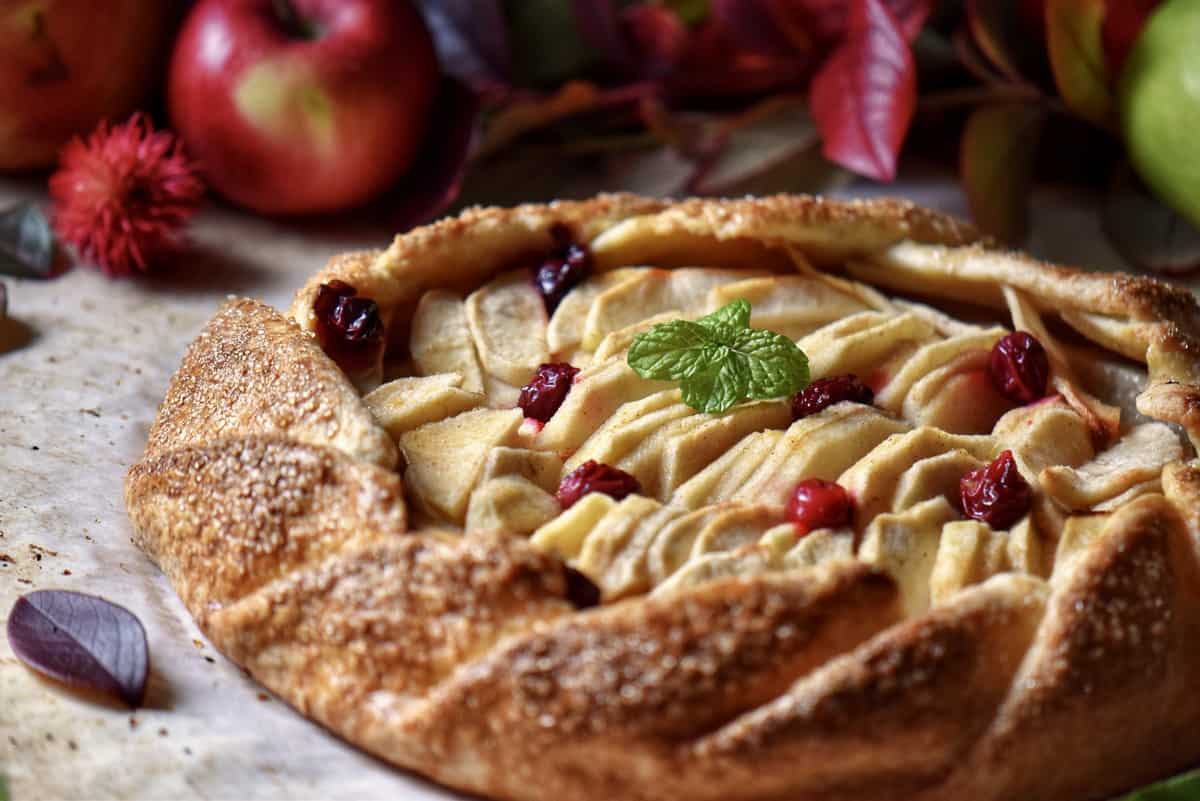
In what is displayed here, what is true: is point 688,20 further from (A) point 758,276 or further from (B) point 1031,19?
(A) point 758,276

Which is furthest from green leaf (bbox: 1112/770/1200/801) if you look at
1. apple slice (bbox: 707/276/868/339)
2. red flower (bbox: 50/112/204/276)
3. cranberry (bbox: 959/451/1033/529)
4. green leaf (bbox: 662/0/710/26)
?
green leaf (bbox: 662/0/710/26)

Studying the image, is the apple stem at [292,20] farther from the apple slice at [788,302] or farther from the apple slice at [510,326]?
the apple slice at [788,302]

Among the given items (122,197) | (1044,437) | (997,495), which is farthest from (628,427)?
(122,197)

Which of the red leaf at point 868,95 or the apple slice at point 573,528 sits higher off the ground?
the apple slice at point 573,528

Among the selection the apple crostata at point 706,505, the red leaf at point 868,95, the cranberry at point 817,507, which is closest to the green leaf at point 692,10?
the red leaf at point 868,95

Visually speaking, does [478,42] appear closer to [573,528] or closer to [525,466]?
[525,466]

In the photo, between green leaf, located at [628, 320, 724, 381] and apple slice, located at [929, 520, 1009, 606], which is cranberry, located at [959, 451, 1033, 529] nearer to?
apple slice, located at [929, 520, 1009, 606]
